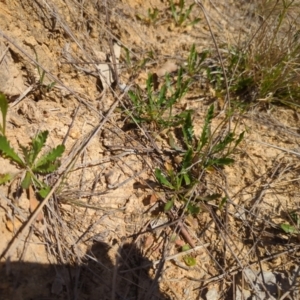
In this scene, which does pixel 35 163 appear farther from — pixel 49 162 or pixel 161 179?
pixel 161 179

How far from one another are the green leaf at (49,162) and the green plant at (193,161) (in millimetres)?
475

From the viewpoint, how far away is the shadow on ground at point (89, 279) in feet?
4.25

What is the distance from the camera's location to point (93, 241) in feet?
4.92

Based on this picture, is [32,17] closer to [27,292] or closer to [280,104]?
[27,292]

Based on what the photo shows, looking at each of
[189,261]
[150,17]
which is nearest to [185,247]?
[189,261]

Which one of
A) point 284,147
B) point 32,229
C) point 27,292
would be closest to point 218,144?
point 284,147

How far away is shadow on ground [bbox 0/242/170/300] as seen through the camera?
4.25ft

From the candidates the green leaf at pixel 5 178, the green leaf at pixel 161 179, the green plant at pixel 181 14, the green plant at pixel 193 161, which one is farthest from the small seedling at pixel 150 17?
the green leaf at pixel 5 178

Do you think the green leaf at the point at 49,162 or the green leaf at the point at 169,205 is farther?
the green leaf at the point at 169,205

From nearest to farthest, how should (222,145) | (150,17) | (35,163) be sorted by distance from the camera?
(35,163)
(222,145)
(150,17)

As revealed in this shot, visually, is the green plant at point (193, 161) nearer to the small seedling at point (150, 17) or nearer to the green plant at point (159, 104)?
the green plant at point (159, 104)

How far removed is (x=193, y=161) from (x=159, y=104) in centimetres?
39

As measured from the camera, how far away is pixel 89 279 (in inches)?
55.5

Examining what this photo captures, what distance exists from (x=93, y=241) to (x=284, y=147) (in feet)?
4.03
